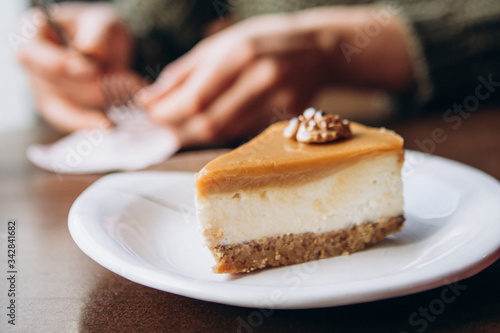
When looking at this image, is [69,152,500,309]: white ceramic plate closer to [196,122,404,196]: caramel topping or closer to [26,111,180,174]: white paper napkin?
[196,122,404,196]: caramel topping

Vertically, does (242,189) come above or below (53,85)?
above

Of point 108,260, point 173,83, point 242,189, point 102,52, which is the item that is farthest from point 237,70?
point 108,260

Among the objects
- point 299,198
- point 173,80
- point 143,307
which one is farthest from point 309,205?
point 173,80

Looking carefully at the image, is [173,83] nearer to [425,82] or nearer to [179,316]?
[425,82]

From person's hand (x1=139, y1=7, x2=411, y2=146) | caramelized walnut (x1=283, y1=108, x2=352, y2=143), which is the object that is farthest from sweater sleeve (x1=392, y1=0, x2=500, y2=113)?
caramelized walnut (x1=283, y1=108, x2=352, y2=143)

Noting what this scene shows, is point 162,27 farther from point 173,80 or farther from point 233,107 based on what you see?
point 233,107

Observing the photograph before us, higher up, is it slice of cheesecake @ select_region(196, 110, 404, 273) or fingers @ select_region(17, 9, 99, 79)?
slice of cheesecake @ select_region(196, 110, 404, 273)
